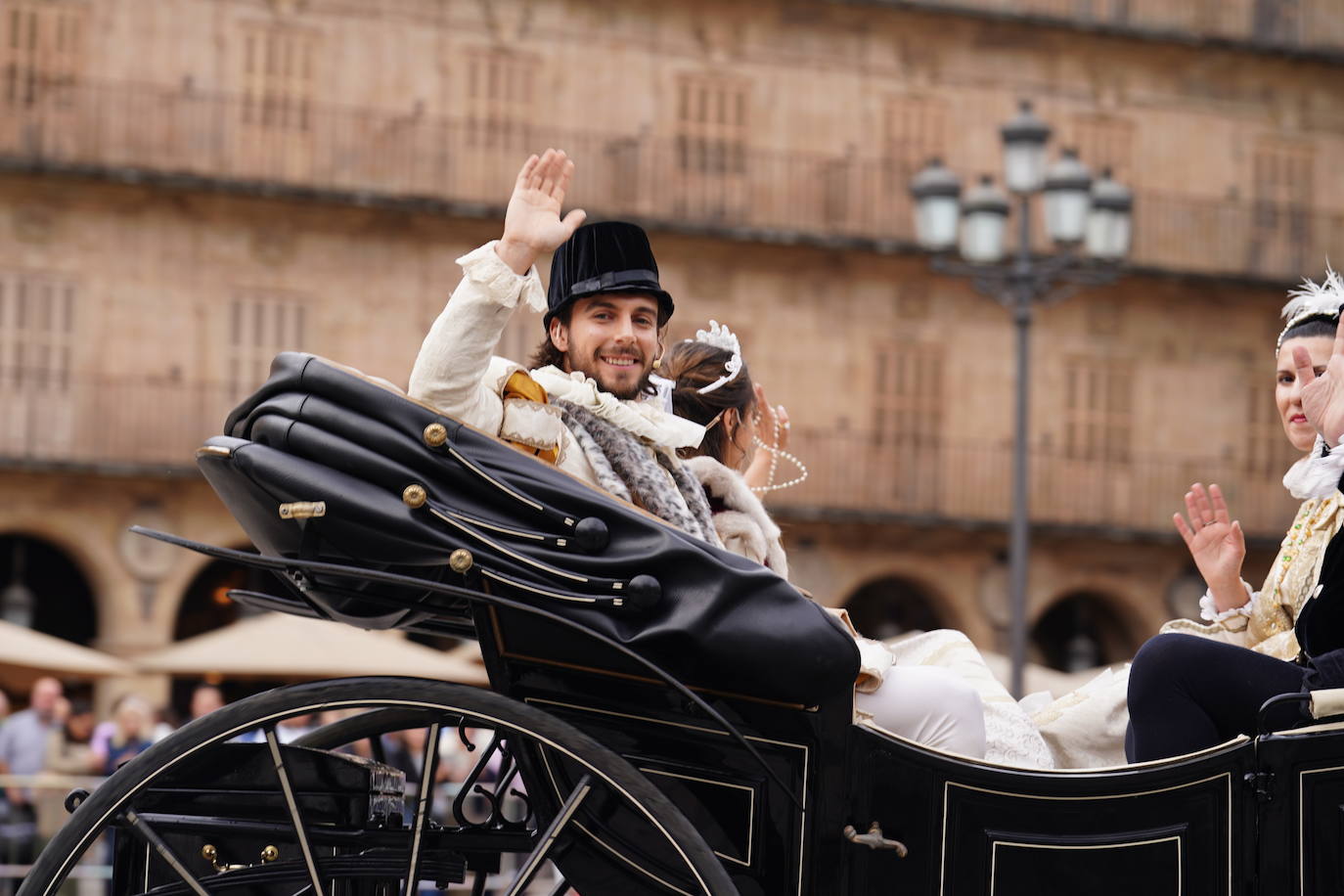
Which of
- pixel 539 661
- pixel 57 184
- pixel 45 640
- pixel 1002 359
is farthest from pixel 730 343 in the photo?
pixel 1002 359

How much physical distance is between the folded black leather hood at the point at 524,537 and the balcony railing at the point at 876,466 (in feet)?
65.8

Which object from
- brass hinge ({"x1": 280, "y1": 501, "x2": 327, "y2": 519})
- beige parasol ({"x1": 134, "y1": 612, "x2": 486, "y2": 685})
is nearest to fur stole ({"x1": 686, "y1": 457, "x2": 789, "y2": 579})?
brass hinge ({"x1": 280, "y1": 501, "x2": 327, "y2": 519})

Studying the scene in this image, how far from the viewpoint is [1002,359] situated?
1075 inches

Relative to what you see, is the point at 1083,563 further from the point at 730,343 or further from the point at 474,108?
the point at 730,343

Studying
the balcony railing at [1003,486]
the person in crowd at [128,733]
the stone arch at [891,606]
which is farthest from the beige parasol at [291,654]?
the stone arch at [891,606]

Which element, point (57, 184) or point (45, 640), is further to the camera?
point (57, 184)

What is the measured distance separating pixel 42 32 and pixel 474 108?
5226 mm

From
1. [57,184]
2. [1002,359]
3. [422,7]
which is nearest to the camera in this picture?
[57,184]

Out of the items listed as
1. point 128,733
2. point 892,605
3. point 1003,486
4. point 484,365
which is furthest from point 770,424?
point 892,605

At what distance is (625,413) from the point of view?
454 cm

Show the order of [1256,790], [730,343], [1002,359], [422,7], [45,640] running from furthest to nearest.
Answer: [1002,359], [422,7], [45,640], [730,343], [1256,790]

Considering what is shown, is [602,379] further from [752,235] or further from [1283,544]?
[752,235]

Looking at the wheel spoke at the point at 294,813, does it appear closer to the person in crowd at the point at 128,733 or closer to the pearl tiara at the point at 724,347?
the pearl tiara at the point at 724,347

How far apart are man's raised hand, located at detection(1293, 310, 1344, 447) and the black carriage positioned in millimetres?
628
